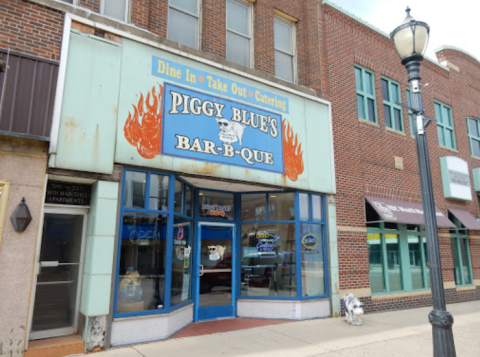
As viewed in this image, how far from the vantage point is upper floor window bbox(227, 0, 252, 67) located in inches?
366

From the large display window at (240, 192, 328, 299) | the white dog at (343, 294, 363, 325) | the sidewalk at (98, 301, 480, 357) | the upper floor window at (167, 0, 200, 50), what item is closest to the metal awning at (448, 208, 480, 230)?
the sidewalk at (98, 301, 480, 357)

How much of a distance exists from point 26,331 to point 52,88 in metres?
3.89

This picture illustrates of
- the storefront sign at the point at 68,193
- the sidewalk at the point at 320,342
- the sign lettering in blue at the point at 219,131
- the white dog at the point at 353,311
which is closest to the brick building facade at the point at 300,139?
the storefront sign at the point at 68,193

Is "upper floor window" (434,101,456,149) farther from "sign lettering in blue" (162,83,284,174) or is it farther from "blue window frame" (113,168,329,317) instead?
"sign lettering in blue" (162,83,284,174)

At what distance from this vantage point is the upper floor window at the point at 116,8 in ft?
24.4

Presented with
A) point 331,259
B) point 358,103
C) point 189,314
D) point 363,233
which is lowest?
point 189,314

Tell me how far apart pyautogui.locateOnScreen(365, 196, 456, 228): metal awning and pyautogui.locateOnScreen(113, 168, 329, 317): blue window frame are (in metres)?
1.85

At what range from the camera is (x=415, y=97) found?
17.3ft

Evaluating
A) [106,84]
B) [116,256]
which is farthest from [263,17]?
[116,256]

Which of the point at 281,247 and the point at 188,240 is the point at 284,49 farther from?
the point at 188,240

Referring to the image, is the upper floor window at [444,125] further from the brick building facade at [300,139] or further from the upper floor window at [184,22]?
Answer: the upper floor window at [184,22]

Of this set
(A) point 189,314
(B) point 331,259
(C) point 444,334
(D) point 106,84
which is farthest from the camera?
(B) point 331,259

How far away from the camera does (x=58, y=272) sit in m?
6.36

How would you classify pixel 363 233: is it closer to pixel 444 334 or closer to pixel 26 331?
pixel 444 334
